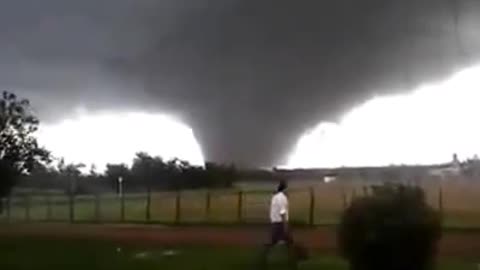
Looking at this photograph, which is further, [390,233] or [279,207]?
[279,207]

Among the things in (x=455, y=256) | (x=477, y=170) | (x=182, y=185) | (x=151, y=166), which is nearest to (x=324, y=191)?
(x=477, y=170)

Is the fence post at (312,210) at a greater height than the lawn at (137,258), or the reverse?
the fence post at (312,210)

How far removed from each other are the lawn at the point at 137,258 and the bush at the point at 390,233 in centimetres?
1311

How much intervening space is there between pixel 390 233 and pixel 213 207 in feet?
174

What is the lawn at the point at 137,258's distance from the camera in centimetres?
2395

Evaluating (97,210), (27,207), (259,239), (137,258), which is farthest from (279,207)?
(27,207)

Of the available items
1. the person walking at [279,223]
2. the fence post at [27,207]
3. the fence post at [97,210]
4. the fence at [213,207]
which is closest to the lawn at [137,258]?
the person walking at [279,223]

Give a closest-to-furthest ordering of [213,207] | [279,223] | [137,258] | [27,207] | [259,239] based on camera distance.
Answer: [279,223] < [137,258] < [259,239] < [213,207] < [27,207]

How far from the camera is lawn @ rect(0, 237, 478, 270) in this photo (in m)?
24.0

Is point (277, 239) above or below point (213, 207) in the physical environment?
below

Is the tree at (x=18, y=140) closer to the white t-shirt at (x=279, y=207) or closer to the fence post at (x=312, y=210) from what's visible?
the fence post at (x=312, y=210)

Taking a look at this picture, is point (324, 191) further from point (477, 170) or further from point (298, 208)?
point (477, 170)

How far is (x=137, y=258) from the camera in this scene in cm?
2694

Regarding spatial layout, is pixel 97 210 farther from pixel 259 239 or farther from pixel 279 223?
pixel 279 223
